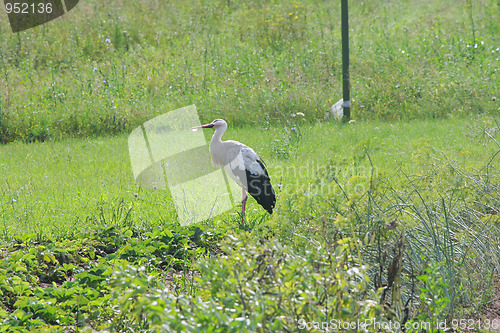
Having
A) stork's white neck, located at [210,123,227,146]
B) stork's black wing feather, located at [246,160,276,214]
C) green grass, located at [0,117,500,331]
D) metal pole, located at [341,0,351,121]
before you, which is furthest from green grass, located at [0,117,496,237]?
stork's white neck, located at [210,123,227,146]

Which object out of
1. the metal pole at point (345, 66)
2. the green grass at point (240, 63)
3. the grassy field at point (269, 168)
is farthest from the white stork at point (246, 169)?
the metal pole at point (345, 66)

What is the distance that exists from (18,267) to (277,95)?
669 centimetres

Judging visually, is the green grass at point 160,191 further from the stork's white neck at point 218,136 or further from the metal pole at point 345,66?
the stork's white neck at point 218,136

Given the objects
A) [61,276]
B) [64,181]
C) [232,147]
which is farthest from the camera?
[64,181]

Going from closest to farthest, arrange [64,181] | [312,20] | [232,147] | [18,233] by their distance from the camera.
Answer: [18,233] < [232,147] < [64,181] < [312,20]

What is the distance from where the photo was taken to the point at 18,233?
4918mm

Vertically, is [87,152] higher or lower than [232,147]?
lower

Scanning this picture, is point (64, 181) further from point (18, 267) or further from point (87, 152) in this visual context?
point (18, 267)

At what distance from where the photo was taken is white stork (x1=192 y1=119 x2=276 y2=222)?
5492 millimetres

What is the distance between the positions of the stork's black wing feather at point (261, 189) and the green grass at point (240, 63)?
12.2 ft

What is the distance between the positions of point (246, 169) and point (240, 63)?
595 centimetres

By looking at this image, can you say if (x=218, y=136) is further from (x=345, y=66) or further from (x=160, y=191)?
(x=345, y=66)

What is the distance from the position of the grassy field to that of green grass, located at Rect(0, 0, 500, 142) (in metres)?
0.05

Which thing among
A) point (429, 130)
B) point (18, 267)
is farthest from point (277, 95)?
point (18, 267)
